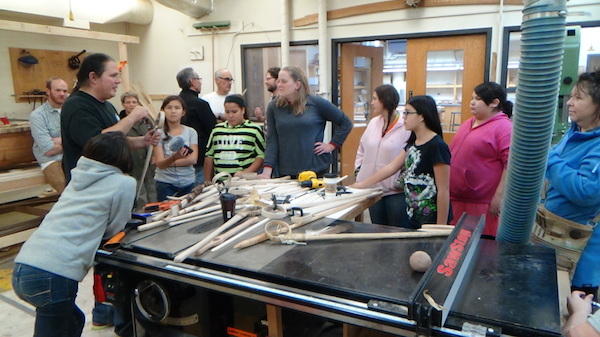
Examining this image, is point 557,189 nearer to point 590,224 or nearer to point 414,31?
point 590,224

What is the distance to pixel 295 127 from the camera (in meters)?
2.79

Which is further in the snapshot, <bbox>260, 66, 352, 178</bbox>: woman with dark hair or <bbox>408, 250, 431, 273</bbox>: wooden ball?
<bbox>260, 66, 352, 178</bbox>: woman with dark hair

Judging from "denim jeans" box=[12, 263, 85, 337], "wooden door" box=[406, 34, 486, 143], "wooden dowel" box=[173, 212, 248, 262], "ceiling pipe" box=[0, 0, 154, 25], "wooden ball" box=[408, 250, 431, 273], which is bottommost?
"denim jeans" box=[12, 263, 85, 337]

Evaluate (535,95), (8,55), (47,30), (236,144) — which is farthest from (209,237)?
(8,55)

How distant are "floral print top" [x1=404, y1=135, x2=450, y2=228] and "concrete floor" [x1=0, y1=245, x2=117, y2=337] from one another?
6.13 feet

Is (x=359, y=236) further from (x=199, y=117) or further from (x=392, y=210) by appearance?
(x=199, y=117)

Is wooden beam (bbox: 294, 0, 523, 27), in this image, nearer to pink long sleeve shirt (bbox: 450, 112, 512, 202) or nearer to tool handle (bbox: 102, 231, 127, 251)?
pink long sleeve shirt (bbox: 450, 112, 512, 202)

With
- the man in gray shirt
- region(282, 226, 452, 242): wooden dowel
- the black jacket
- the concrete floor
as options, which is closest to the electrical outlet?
the man in gray shirt

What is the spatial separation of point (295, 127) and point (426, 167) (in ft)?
3.20

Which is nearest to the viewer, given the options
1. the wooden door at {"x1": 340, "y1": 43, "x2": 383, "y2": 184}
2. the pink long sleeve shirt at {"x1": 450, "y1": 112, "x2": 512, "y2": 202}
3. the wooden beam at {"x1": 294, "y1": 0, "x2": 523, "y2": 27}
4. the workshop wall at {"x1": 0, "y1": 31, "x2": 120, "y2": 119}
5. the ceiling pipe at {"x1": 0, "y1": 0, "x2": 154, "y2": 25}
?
the pink long sleeve shirt at {"x1": 450, "y1": 112, "x2": 512, "y2": 202}

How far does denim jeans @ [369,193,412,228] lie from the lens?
248cm

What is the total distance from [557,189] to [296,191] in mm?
1271

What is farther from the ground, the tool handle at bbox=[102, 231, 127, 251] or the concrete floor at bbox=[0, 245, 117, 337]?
the tool handle at bbox=[102, 231, 127, 251]

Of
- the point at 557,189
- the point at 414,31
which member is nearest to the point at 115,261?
the point at 557,189
